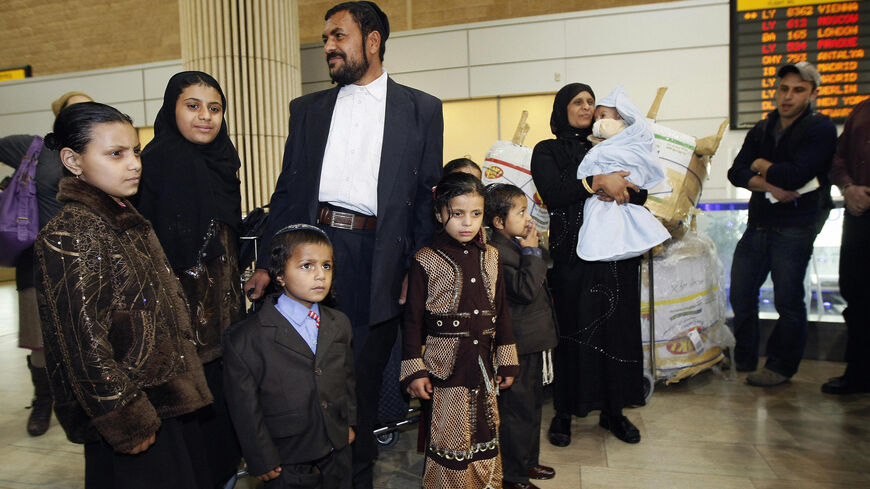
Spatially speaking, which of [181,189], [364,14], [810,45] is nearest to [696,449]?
[364,14]

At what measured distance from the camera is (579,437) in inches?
114

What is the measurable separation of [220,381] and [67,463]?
120 cm

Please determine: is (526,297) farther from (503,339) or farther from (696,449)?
(696,449)

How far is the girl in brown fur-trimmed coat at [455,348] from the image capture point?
2.01 metres

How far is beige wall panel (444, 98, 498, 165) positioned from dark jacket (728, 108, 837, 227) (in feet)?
11.2

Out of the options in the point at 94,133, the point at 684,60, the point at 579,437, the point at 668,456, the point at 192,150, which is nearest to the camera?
the point at 94,133

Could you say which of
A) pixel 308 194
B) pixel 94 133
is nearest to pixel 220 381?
pixel 308 194

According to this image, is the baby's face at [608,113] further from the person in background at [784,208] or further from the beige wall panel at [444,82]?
the beige wall panel at [444,82]

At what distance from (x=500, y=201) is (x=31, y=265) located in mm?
2635

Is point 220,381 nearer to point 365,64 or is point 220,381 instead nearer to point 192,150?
point 192,150

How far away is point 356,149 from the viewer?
6.89 ft

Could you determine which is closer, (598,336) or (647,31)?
(598,336)

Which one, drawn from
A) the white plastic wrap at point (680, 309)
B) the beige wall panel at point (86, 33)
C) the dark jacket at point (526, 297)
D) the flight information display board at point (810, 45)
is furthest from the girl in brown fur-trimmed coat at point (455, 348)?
the beige wall panel at point (86, 33)

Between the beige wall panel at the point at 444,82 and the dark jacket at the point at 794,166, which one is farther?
the beige wall panel at the point at 444,82
